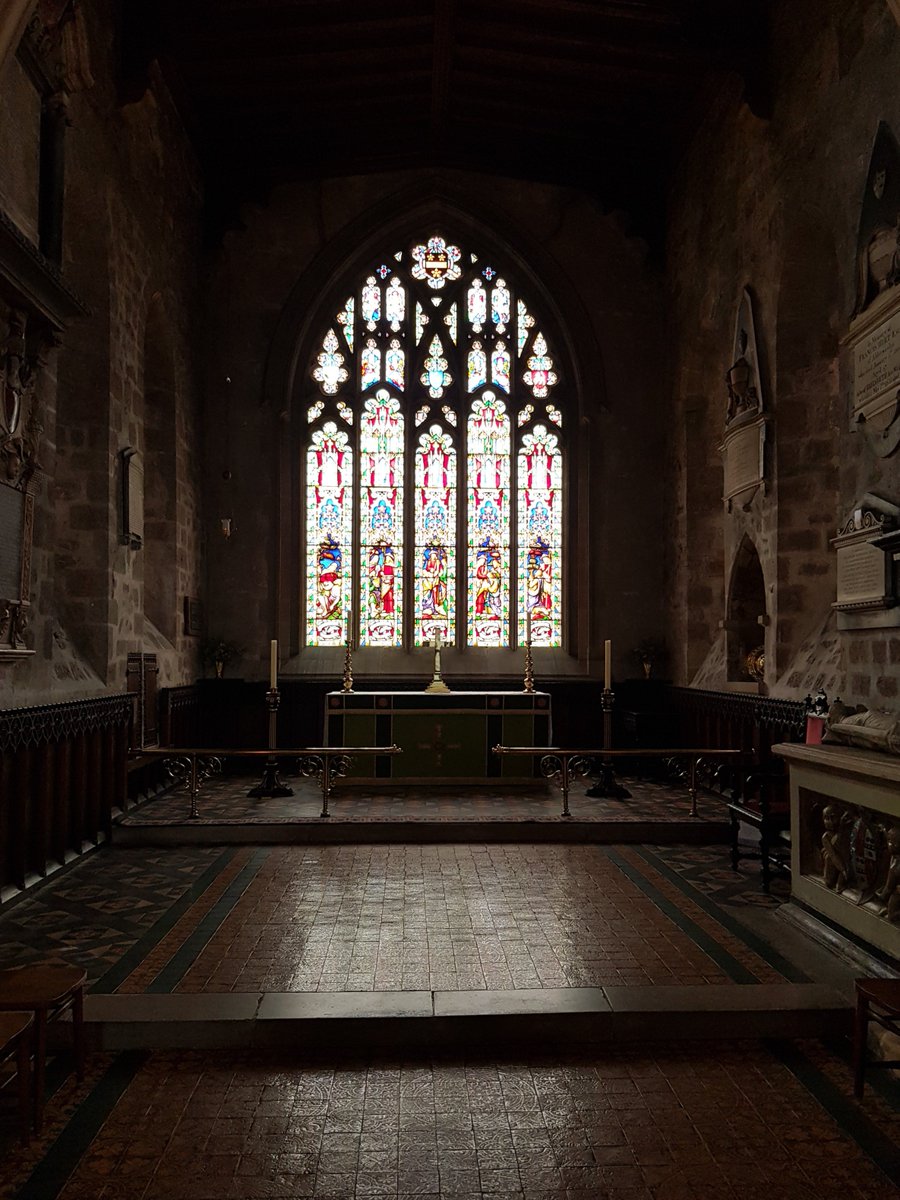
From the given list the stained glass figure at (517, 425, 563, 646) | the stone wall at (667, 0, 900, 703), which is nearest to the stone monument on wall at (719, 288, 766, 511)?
the stone wall at (667, 0, 900, 703)

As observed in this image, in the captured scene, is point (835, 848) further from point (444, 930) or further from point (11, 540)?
point (11, 540)

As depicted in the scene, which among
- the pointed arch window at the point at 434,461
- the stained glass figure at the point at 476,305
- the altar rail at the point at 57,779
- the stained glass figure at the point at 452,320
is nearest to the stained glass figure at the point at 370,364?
the pointed arch window at the point at 434,461

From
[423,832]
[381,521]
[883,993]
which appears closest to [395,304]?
[381,521]

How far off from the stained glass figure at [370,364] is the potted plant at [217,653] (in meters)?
3.55

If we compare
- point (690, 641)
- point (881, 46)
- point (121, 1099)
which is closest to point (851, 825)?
point (121, 1099)

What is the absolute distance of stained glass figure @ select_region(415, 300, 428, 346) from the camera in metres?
11.6

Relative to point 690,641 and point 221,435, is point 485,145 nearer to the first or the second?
point 221,435

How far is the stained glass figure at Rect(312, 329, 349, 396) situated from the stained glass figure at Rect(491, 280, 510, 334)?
1968mm

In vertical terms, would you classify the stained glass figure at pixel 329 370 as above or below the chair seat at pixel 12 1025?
above

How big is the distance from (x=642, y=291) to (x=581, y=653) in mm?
4413

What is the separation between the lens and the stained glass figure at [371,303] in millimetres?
11547

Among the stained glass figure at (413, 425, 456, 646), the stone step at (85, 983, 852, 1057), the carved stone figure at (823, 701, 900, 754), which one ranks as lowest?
the stone step at (85, 983, 852, 1057)

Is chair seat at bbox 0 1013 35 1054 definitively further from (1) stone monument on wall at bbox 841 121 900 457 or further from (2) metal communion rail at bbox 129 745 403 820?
(1) stone monument on wall at bbox 841 121 900 457

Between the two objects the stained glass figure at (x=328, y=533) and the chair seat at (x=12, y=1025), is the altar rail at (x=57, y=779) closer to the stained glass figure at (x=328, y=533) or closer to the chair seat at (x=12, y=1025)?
the chair seat at (x=12, y=1025)
